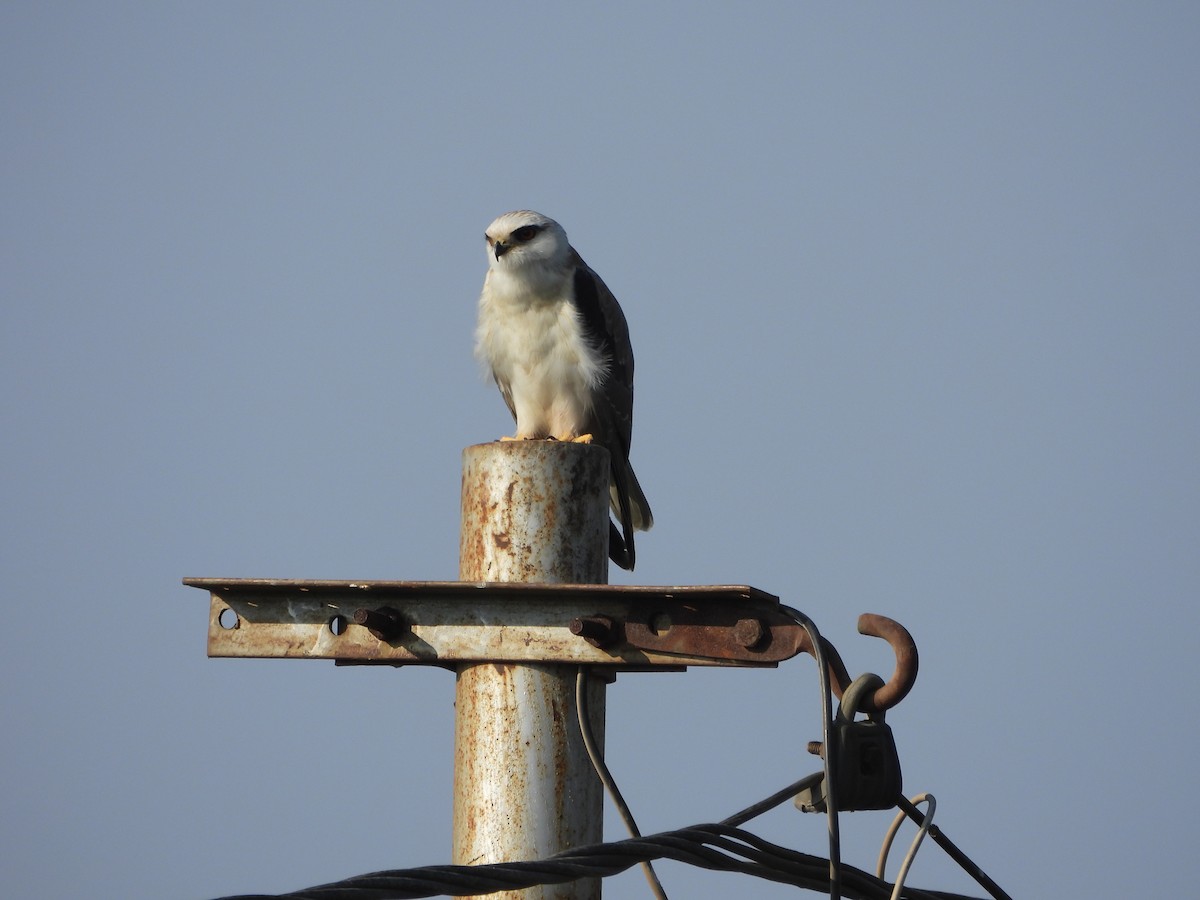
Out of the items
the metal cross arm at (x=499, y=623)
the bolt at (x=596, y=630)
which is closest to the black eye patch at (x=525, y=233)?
the metal cross arm at (x=499, y=623)

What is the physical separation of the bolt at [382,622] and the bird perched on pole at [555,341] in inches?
145

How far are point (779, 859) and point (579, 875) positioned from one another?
0.67 meters

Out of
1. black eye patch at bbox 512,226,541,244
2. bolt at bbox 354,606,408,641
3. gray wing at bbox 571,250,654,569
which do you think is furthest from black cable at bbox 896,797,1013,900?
black eye patch at bbox 512,226,541,244

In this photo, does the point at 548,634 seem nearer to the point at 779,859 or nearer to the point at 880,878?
the point at 779,859

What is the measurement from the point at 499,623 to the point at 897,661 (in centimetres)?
93

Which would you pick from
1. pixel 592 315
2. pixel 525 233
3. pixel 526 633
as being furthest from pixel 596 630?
pixel 525 233

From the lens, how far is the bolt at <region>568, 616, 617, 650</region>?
3.36 m

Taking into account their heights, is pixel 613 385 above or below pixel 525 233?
below

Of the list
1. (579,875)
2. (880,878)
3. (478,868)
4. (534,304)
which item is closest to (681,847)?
(579,875)

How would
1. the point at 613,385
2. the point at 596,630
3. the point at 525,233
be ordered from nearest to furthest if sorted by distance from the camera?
the point at 596,630
the point at 613,385
the point at 525,233

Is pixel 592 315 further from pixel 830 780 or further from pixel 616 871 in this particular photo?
pixel 616 871

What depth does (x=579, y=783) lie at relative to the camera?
339cm

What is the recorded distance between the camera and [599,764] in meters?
3.36

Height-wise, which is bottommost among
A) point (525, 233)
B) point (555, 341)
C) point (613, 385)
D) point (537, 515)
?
point (537, 515)
